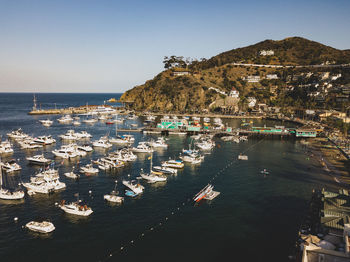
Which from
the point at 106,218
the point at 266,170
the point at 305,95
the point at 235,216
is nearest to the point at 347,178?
the point at 266,170

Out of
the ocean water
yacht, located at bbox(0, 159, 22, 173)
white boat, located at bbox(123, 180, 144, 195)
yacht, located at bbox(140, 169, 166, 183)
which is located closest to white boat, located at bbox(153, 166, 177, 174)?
the ocean water

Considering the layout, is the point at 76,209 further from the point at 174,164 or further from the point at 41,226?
the point at 174,164

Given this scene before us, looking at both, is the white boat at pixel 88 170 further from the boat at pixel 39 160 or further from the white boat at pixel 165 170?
the white boat at pixel 165 170

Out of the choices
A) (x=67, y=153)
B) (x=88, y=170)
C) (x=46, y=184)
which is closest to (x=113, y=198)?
(x=46, y=184)

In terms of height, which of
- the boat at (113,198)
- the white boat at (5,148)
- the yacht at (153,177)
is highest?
the white boat at (5,148)

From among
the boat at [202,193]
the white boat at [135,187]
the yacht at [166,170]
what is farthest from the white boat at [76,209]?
the yacht at [166,170]

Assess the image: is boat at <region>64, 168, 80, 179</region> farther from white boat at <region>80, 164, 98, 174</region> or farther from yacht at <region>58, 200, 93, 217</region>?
yacht at <region>58, 200, 93, 217</region>

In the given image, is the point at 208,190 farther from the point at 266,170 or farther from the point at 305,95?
the point at 305,95
